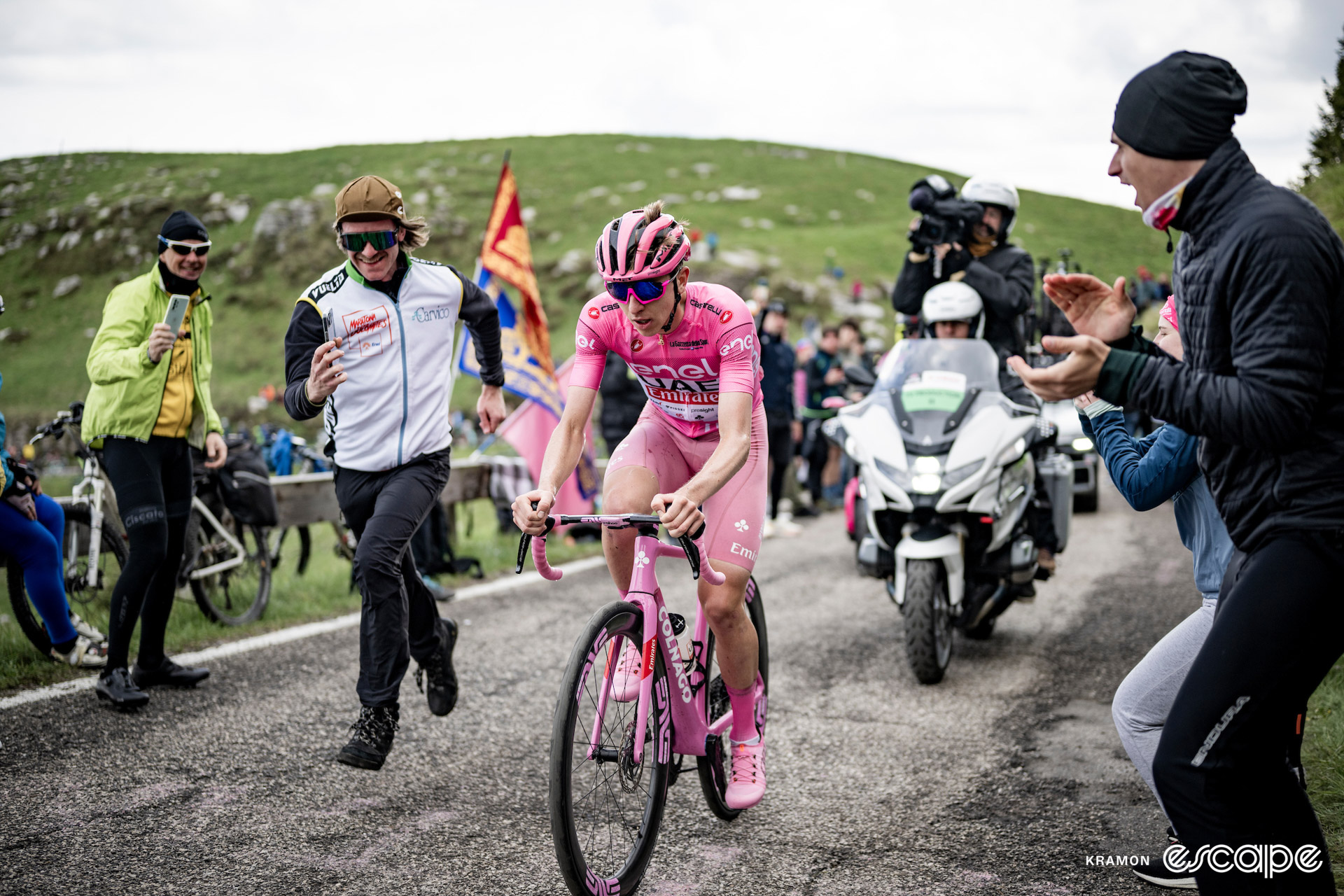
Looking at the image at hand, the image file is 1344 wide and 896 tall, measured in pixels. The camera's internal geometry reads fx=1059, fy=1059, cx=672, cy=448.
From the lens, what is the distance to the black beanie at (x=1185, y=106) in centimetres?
245

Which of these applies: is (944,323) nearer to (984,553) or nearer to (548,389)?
(984,553)

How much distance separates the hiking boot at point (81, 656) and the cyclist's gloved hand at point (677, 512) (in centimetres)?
430

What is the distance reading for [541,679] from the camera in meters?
6.14

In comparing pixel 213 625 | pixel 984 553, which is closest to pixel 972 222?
pixel 984 553

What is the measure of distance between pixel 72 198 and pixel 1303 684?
84.3 m

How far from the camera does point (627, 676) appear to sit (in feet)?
11.8

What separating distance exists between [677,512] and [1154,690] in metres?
1.54

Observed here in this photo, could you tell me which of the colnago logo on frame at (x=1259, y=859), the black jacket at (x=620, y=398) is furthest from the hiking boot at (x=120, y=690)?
the black jacket at (x=620, y=398)

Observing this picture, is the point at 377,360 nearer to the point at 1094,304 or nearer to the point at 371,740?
the point at 371,740

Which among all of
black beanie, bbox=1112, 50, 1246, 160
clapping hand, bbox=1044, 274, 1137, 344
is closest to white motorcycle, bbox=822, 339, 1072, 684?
clapping hand, bbox=1044, 274, 1137, 344

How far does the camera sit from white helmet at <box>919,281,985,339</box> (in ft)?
22.5

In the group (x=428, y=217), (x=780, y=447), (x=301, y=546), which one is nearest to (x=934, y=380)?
(x=780, y=447)

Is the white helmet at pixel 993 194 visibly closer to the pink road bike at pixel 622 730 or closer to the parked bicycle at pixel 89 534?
the pink road bike at pixel 622 730

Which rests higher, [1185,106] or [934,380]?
[1185,106]
